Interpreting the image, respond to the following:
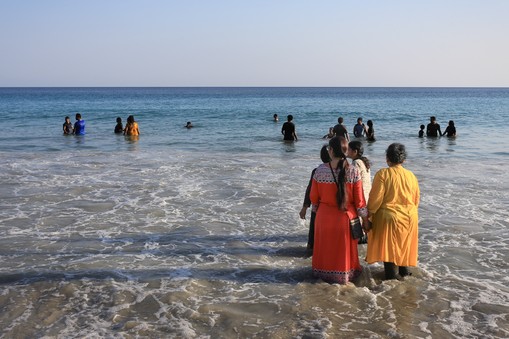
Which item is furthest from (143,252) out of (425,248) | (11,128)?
(11,128)

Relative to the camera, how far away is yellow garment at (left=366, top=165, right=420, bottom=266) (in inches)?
218

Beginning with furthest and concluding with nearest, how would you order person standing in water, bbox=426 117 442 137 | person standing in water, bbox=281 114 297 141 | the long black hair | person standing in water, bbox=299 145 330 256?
1. person standing in water, bbox=426 117 442 137
2. person standing in water, bbox=281 114 297 141
3. person standing in water, bbox=299 145 330 256
4. the long black hair

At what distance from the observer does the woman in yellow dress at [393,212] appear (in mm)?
5539

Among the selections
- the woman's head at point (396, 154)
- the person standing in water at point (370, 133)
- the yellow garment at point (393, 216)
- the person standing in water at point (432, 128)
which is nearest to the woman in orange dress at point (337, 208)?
the yellow garment at point (393, 216)

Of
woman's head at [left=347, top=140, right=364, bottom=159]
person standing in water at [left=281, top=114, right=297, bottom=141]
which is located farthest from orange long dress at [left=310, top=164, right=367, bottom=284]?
person standing in water at [left=281, top=114, right=297, bottom=141]

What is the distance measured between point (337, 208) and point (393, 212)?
610 millimetres

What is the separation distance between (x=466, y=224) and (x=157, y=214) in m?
5.27

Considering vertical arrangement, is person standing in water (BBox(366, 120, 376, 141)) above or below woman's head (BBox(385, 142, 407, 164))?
below

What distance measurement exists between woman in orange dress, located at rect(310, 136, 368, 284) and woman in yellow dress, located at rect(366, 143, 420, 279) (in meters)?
0.17

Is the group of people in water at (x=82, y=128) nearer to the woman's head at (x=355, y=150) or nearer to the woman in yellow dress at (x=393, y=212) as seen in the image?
the woman's head at (x=355, y=150)

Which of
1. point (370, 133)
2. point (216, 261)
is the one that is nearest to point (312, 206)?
point (216, 261)

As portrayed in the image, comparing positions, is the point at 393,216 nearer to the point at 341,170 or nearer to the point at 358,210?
the point at 358,210

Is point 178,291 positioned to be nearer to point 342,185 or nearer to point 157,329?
point 157,329

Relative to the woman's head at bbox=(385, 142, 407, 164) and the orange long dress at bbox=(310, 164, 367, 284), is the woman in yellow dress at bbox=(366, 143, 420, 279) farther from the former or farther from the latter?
the orange long dress at bbox=(310, 164, 367, 284)
